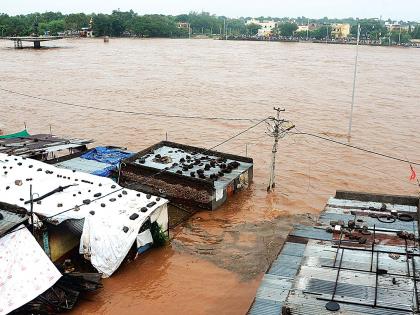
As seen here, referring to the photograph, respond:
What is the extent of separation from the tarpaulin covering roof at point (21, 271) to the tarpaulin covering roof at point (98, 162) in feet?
21.9

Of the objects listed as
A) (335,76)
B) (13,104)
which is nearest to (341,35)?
(335,76)

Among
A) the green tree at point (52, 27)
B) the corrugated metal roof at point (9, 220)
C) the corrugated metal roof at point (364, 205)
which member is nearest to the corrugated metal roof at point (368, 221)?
the corrugated metal roof at point (364, 205)

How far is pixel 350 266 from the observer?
884 cm

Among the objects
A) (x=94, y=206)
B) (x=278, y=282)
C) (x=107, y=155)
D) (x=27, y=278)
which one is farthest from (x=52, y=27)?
(x=278, y=282)

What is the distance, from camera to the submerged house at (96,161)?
17156mm

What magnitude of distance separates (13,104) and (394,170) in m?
28.0

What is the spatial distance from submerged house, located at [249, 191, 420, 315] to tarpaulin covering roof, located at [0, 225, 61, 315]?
4553mm

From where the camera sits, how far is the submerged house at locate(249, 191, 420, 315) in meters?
7.57

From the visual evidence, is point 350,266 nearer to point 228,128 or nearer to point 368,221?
point 368,221

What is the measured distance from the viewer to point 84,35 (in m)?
115

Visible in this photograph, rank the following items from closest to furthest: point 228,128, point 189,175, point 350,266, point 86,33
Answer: point 350,266
point 189,175
point 228,128
point 86,33

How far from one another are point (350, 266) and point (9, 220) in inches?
287

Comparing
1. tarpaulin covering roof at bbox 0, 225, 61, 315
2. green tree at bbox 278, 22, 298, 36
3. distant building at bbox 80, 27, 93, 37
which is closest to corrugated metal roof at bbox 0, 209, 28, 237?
tarpaulin covering roof at bbox 0, 225, 61, 315

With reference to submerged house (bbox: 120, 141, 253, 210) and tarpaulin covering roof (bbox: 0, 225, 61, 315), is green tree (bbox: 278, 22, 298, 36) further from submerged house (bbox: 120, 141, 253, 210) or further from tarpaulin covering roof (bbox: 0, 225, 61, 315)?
tarpaulin covering roof (bbox: 0, 225, 61, 315)
